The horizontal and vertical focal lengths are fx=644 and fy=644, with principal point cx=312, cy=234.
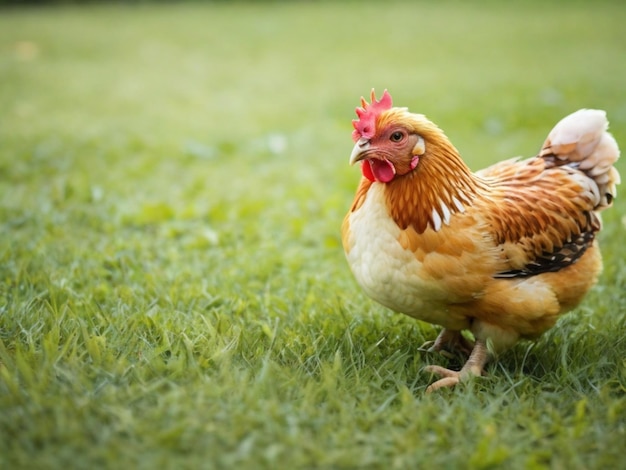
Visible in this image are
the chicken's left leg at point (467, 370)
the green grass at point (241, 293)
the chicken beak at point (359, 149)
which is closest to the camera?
the green grass at point (241, 293)

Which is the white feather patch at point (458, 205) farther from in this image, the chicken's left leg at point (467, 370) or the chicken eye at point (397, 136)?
the chicken's left leg at point (467, 370)

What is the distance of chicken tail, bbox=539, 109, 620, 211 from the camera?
10.2 feet

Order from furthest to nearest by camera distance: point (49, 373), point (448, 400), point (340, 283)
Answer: point (340, 283) < point (448, 400) < point (49, 373)

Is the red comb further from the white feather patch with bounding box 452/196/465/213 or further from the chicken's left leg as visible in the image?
the chicken's left leg

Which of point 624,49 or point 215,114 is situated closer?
point 215,114

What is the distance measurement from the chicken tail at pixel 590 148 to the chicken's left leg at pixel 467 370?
0.94m

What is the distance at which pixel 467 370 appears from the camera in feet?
9.57

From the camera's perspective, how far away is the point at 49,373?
2.52m

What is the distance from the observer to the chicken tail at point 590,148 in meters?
3.12

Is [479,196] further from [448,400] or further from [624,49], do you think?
[624,49]

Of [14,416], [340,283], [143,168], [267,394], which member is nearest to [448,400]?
[267,394]

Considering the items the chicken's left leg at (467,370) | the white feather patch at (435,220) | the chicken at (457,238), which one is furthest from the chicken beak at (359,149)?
the chicken's left leg at (467,370)

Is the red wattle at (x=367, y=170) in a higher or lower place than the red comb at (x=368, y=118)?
lower

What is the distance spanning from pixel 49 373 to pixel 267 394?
86 cm
